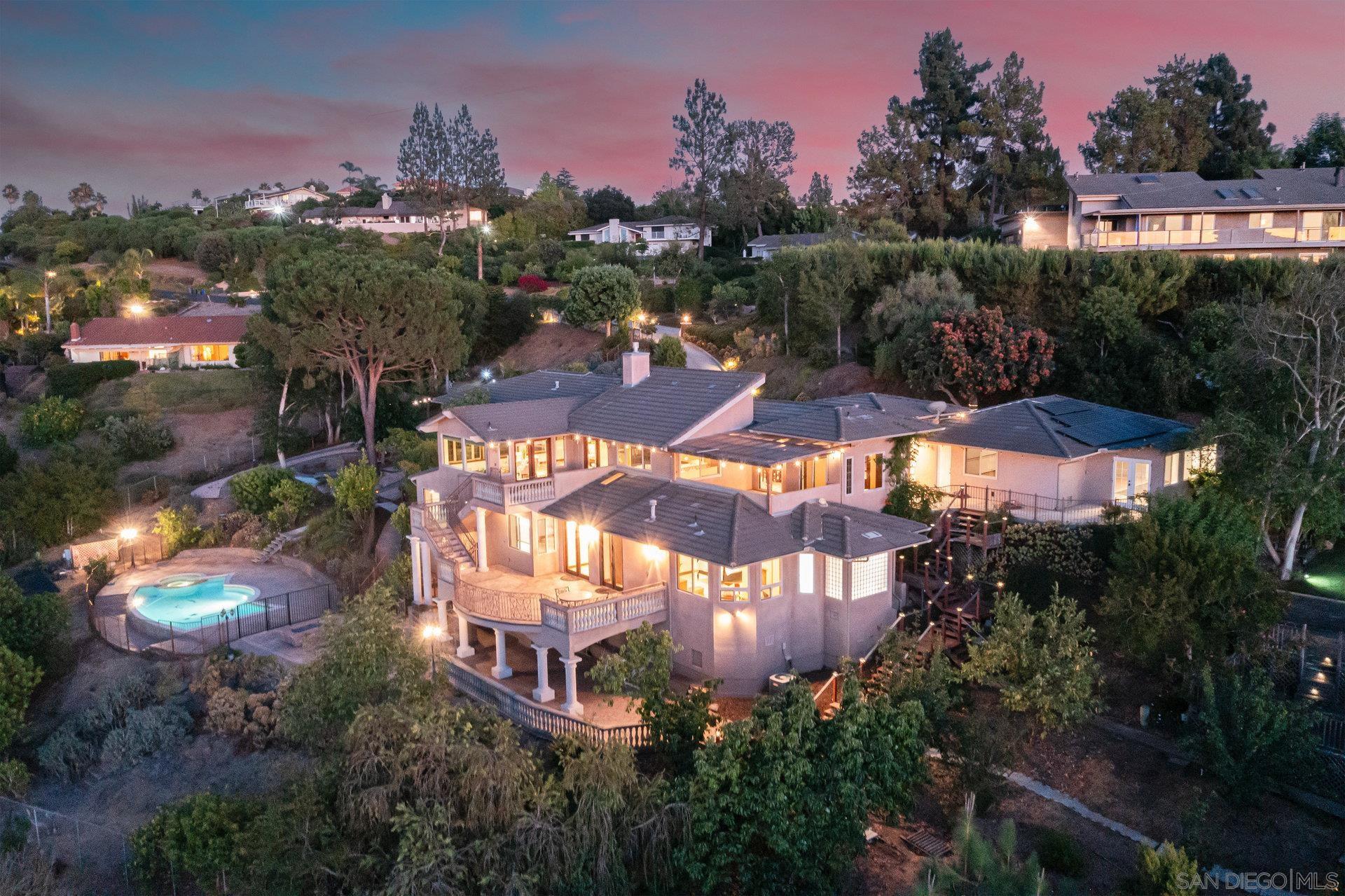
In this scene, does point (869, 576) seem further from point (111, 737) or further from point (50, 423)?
point (50, 423)

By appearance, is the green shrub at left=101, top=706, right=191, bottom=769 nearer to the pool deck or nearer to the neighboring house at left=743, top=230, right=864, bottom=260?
the pool deck

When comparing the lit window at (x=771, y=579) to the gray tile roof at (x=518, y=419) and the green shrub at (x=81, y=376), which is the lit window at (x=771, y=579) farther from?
the green shrub at (x=81, y=376)

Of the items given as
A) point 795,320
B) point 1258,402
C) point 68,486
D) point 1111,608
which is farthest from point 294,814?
point 795,320

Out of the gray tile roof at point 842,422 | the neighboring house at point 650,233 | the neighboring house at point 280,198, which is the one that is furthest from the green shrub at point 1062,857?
the neighboring house at point 280,198

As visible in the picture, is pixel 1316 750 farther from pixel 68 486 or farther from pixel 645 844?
pixel 68 486

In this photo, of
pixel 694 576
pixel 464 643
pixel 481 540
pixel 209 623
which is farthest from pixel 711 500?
pixel 209 623

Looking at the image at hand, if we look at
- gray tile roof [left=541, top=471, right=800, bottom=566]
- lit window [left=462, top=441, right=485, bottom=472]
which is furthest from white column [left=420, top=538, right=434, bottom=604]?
gray tile roof [left=541, top=471, right=800, bottom=566]
